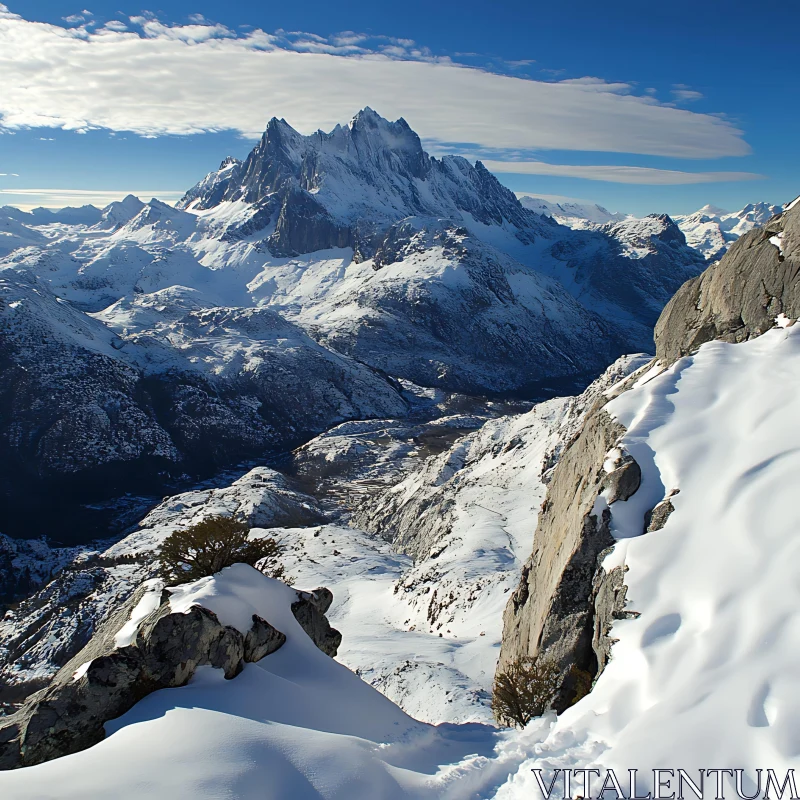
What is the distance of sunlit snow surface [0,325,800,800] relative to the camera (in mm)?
9453

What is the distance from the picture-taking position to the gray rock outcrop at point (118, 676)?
12.6 metres

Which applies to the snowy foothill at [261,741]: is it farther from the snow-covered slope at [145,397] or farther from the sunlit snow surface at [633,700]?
the snow-covered slope at [145,397]

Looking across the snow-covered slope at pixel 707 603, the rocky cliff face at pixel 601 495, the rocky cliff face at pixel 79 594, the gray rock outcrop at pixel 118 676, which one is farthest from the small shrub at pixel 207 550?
the rocky cliff face at pixel 79 594

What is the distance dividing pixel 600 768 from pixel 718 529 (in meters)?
5.84

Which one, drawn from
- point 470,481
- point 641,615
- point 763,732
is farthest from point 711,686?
point 470,481

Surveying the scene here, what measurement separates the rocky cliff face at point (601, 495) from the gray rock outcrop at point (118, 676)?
7840 mm

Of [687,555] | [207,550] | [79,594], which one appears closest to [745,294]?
[687,555]

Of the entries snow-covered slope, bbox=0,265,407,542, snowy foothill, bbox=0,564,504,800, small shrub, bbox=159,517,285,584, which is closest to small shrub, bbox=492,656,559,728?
snowy foothill, bbox=0,564,504,800

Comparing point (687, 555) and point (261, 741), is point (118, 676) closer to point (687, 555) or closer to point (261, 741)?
point (261, 741)

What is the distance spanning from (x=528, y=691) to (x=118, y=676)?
9.61 m

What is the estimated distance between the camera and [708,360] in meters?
19.3

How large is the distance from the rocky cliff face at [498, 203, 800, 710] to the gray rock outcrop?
25.7 feet

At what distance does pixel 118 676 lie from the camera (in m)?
13.2

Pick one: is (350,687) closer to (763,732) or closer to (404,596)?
(763,732)
